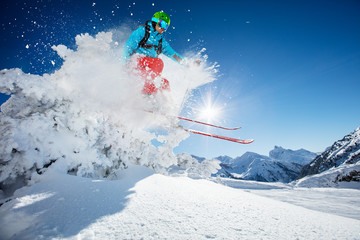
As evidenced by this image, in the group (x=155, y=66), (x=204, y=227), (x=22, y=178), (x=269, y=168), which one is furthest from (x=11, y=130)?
(x=269, y=168)

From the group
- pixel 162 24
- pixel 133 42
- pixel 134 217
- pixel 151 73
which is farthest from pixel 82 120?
pixel 162 24

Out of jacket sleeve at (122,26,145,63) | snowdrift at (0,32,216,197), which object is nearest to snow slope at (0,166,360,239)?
snowdrift at (0,32,216,197)

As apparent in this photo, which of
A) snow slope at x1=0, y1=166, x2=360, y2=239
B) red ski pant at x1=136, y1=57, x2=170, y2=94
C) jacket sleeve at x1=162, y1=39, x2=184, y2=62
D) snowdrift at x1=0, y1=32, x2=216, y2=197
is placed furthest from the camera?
jacket sleeve at x1=162, y1=39, x2=184, y2=62

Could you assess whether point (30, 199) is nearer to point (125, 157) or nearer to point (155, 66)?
point (125, 157)

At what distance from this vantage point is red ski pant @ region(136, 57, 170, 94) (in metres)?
4.05

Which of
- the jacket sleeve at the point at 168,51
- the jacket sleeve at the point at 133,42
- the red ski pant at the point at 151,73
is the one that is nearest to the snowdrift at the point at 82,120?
the red ski pant at the point at 151,73

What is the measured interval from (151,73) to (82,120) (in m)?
2.35

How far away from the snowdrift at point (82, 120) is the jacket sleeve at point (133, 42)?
823mm

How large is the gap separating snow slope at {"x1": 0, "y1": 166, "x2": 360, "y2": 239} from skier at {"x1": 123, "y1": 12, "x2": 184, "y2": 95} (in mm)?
2855

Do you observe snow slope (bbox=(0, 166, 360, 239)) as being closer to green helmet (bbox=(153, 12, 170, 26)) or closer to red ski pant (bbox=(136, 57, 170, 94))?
red ski pant (bbox=(136, 57, 170, 94))

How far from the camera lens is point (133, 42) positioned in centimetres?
458

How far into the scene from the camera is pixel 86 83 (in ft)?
8.94

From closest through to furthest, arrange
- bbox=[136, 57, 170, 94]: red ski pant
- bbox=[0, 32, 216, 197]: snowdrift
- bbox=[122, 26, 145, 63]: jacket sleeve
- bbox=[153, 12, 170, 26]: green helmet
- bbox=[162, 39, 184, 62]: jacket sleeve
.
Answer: bbox=[0, 32, 216, 197]: snowdrift, bbox=[136, 57, 170, 94]: red ski pant, bbox=[122, 26, 145, 63]: jacket sleeve, bbox=[153, 12, 170, 26]: green helmet, bbox=[162, 39, 184, 62]: jacket sleeve

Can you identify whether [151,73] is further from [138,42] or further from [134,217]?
[134,217]
